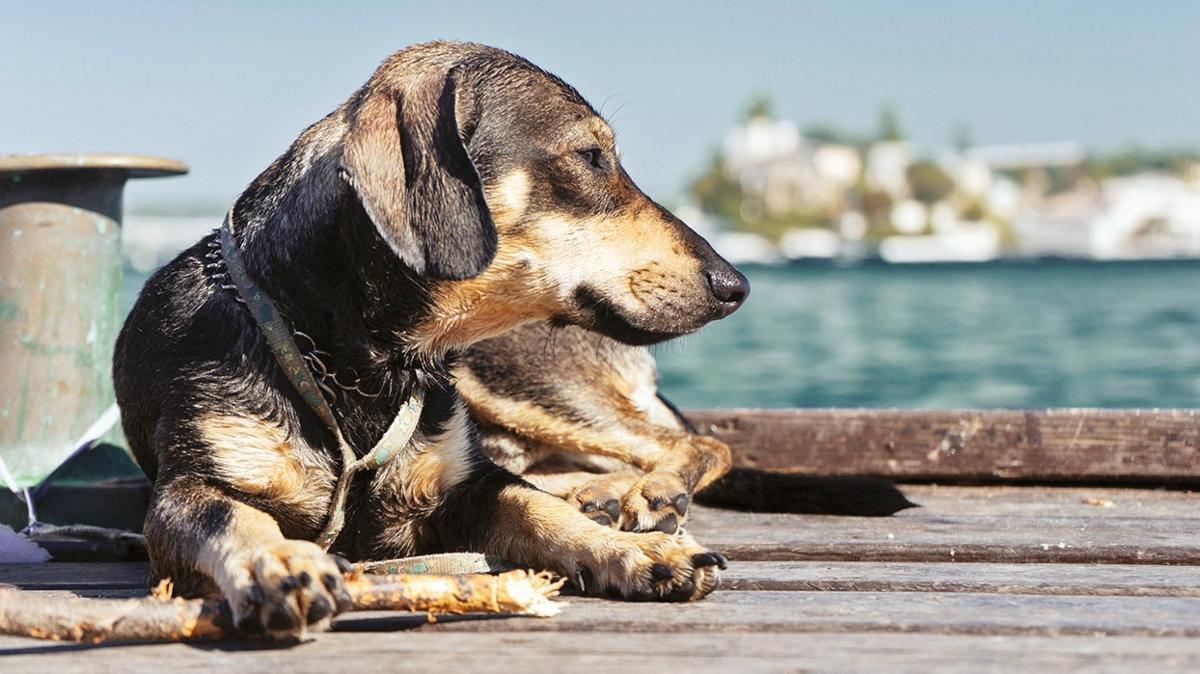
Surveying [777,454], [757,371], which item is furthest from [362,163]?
[757,371]

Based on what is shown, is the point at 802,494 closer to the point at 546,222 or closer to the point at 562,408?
the point at 562,408

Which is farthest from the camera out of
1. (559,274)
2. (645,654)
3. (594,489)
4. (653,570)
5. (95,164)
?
(95,164)

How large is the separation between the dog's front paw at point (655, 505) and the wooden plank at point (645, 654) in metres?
1.23

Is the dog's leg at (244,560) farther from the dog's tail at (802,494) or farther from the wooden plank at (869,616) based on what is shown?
the dog's tail at (802,494)

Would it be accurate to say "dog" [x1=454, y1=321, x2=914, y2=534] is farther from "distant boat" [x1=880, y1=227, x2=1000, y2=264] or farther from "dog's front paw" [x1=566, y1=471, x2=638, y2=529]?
"distant boat" [x1=880, y1=227, x2=1000, y2=264]

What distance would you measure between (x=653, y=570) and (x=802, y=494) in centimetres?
160

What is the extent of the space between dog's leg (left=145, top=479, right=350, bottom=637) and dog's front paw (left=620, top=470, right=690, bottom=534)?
1.21 meters

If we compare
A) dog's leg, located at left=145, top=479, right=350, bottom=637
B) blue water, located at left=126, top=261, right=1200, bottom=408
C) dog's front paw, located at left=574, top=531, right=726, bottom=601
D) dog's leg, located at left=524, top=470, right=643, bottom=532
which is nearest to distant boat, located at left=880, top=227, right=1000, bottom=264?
blue water, located at left=126, top=261, right=1200, bottom=408

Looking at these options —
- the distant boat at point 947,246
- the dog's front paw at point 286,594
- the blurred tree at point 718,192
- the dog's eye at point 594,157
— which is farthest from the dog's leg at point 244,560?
the blurred tree at point 718,192

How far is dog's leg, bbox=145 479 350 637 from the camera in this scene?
8.96 feet

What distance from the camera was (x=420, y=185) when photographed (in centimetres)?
332

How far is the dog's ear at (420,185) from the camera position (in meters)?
3.28

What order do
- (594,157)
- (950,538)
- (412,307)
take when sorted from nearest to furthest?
(412,307) → (594,157) → (950,538)

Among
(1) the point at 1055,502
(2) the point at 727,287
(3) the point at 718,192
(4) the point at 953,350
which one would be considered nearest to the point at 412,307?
(2) the point at 727,287
